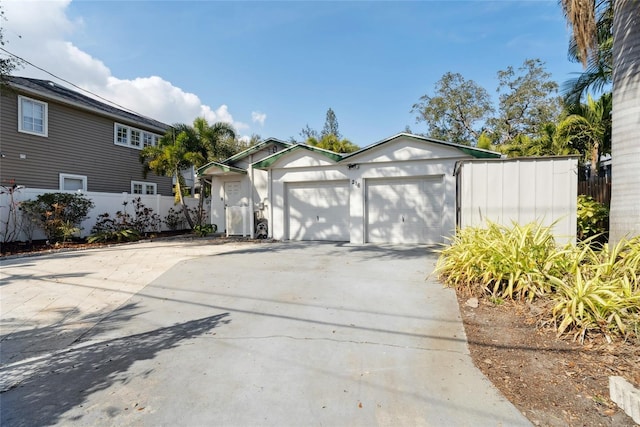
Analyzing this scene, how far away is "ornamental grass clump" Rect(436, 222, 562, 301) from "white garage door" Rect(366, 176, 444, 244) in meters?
4.70

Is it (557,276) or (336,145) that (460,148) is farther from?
(336,145)

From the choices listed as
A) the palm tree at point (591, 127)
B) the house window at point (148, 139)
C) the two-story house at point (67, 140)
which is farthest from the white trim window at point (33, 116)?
the palm tree at point (591, 127)

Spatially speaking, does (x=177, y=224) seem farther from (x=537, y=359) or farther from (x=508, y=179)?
(x=537, y=359)

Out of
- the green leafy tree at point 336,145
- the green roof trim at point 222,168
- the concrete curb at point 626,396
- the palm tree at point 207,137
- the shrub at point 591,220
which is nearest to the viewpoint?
the concrete curb at point 626,396

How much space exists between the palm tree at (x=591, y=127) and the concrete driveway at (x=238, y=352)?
1056 cm

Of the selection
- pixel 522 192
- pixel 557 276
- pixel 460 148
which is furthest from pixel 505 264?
pixel 460 148

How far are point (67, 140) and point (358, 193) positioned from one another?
12.9 metres

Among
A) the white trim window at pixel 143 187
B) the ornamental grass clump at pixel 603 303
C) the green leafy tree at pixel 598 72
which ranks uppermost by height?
the green leafy tree at pixel 598 72

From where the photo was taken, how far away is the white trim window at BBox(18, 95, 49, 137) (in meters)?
11.7

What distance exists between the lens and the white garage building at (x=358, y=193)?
9523mm

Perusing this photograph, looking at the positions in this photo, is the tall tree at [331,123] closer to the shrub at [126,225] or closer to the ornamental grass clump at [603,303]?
the shrub at [126,225]

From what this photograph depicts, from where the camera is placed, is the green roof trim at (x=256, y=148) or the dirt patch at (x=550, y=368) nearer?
the dirt patch at (x=550, y=368)

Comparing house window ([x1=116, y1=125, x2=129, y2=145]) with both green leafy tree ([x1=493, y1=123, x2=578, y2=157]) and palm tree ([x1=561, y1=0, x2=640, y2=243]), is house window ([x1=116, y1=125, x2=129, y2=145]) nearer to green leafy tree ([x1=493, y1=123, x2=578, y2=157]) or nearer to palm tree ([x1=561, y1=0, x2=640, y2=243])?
palm tree ([x1=561, y1=0, x2=640, y2=243])

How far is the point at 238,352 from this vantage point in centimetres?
306
